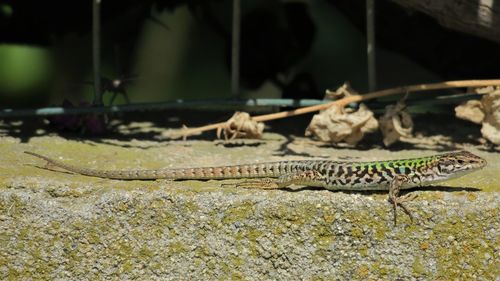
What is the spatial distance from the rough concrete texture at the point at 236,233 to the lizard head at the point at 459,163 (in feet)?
0.34

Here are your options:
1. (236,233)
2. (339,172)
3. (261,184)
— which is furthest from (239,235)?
(339,172)

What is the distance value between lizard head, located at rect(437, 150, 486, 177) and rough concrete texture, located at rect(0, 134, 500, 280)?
103 mm

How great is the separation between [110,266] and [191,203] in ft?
1.50

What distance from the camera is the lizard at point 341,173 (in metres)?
3.83

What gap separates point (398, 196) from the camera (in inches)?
151

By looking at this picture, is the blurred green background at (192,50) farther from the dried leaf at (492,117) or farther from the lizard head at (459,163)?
the lizard head at (459,163)

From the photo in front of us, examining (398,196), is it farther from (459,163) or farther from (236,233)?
(236,233)

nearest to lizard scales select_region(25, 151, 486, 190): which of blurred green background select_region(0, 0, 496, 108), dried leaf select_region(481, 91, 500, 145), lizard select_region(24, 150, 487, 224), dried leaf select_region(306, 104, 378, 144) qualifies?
lizard select_region(24, 150, 487, 224)

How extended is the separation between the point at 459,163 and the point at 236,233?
3.38ft

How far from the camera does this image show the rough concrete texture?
3.72 meters

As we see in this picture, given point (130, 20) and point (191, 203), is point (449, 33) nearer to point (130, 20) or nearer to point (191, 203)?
point (130, 20)

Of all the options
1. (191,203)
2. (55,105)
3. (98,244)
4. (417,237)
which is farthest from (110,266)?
(55,105)

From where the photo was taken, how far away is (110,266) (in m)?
3.83

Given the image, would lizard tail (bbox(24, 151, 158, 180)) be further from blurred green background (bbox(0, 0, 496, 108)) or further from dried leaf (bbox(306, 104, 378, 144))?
blurred green background (bbox(0, 0, 496, 108))
